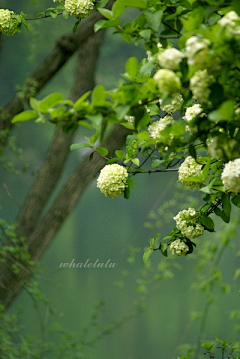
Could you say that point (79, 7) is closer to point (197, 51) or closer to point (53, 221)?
point (197, 51)

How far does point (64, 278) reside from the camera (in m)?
2.43

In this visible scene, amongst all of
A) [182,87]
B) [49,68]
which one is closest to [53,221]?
[49,68]

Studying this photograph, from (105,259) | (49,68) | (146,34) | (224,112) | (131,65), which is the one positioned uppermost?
(49,68)

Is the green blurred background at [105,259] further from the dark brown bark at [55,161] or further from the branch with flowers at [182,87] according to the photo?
the branch with flowers at [182,87]

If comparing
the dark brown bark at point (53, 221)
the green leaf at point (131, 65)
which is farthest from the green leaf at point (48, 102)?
the dark brown bark at point (53, 221)

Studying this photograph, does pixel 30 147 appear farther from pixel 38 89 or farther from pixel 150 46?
pixel 150 46

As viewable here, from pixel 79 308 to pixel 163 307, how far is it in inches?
17.1

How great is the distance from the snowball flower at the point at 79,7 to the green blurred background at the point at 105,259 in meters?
1.39

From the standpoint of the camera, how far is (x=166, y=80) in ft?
1.86

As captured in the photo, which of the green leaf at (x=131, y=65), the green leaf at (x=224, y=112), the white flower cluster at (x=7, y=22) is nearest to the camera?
the green leaf at (x=224, y=112)

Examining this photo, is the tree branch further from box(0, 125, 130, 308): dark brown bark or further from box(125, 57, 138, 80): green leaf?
box(125, 57, 138, 80): green leaf

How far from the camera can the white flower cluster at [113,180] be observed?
94cm

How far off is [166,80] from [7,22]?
753mm

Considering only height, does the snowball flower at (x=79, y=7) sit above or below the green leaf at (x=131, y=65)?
above
